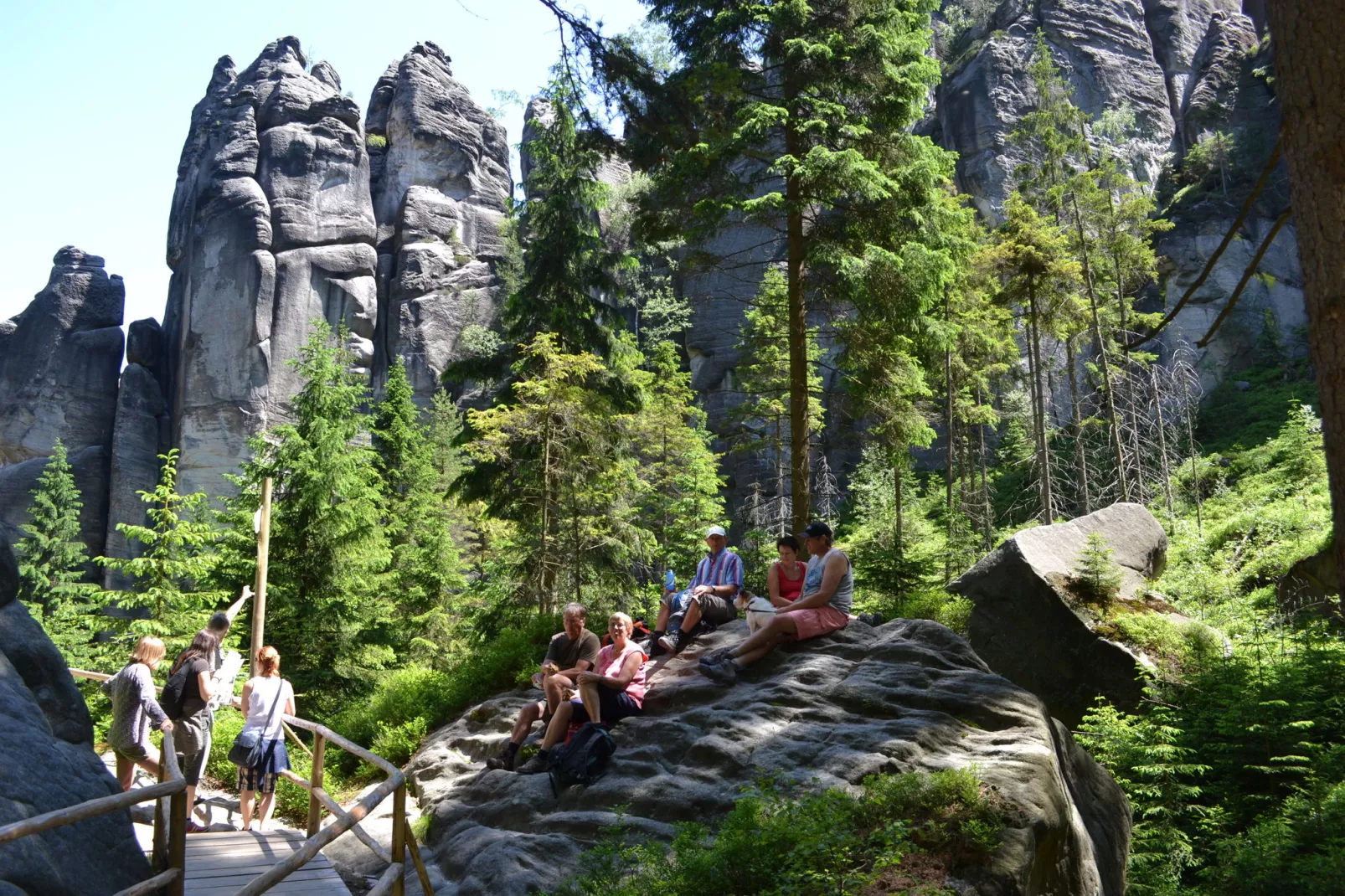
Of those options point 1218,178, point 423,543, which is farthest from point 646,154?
point 1218,178

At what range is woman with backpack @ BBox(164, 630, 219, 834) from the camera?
7305mm

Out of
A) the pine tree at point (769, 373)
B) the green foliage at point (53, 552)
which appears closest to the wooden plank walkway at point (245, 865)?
the pine tree at point (769, 373)

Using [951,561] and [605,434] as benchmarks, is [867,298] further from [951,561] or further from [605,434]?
[951,561]

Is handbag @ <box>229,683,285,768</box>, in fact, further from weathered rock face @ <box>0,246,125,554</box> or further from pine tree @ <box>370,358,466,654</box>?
weathered rock face @ <box>0,246,125,554</box>

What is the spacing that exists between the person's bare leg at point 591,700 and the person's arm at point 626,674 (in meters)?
0.10

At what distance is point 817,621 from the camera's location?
806 centimetres

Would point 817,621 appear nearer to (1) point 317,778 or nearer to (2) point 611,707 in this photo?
(2) point 611,707

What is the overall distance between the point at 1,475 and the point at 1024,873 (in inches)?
1538

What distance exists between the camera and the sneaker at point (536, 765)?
758 centimetres

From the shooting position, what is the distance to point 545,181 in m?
17.0

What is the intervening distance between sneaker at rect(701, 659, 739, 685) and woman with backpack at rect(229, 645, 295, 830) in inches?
133

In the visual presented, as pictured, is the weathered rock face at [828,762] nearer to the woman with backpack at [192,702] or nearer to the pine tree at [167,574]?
the woman with backpack at [192,702]

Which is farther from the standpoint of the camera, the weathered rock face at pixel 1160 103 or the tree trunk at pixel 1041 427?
the weathered rock face at pixel 1160 103

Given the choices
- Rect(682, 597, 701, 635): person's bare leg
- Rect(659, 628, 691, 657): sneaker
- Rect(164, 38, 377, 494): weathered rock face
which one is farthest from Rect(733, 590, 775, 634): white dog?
Rect(164, 38, 377, 494): weathered rock face
